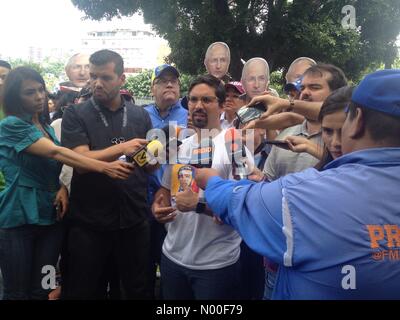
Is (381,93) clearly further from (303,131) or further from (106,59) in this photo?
(106,59)

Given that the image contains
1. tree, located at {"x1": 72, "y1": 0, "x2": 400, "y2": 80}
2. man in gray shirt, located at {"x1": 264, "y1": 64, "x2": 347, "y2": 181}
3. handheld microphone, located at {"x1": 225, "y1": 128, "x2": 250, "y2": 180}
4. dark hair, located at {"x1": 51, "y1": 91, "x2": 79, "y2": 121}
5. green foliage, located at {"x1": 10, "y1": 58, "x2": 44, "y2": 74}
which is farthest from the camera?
tree, located at {"x1": 72, "y1": 0, "x2": 400, "y2": 80}

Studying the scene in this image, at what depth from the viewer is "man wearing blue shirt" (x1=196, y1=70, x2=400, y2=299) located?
3.96ft

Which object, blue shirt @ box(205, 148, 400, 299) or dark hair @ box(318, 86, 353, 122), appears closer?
blue shirt @ box(205, 148, 400, 299)

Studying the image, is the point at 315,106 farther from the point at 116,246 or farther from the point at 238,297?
the point at 116,246

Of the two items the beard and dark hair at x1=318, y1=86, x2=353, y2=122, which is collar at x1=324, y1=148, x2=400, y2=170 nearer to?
dark hair at x1=318, y1=86, x2=353, y2=122

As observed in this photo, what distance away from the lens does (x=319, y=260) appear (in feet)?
4.08

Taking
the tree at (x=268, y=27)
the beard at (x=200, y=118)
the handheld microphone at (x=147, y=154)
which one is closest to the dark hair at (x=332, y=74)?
the beard at (x=200, y=118)

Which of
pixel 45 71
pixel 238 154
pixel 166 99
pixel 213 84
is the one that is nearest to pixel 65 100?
pixel 166 99

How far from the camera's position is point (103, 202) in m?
2.74

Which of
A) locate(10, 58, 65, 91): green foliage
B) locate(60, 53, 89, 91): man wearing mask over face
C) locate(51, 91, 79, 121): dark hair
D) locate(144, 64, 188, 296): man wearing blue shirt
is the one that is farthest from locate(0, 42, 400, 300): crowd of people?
locate(60, 53, 89, 91): man wearing mask over face

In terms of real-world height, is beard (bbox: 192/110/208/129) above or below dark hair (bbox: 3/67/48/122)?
below

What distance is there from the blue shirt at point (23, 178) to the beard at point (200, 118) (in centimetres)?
110
